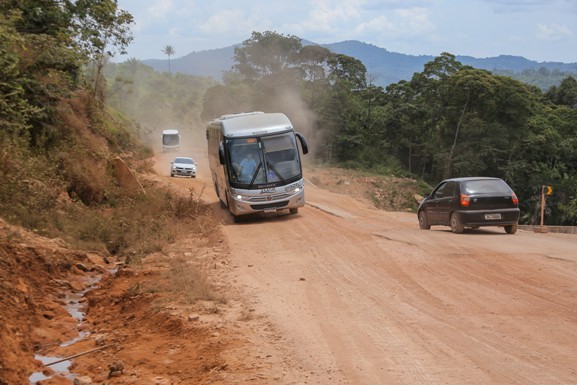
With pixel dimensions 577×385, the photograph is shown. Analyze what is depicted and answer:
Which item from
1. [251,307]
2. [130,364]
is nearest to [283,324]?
[251,307]

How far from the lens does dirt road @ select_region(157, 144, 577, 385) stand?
7367 mm

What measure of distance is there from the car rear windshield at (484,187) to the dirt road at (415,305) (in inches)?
61.6

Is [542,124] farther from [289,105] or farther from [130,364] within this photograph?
[130,364]

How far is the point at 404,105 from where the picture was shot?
60.6 m

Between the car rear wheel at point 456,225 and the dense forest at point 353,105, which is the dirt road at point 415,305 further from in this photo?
the dense forest at point 353,105

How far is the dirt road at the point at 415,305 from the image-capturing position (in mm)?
7367

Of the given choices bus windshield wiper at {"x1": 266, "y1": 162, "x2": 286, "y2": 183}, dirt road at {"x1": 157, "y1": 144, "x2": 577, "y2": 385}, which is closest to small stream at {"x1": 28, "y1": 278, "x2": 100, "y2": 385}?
dirt road at {"x1": 157, "y1": 144, "x2": 577, "y2": 385}

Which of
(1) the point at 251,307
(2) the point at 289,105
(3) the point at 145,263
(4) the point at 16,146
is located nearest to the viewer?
(1) the point at 251,307

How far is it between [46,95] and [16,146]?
3184 mm

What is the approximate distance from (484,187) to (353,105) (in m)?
45.9

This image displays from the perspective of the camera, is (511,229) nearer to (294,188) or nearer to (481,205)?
(481,205)

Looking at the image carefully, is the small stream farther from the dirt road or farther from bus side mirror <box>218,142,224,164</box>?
bus side mirror <box>218,142,224,164</box>

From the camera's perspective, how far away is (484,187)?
62.4 feet

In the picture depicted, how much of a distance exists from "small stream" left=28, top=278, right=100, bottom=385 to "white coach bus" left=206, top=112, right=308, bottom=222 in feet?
28.0
